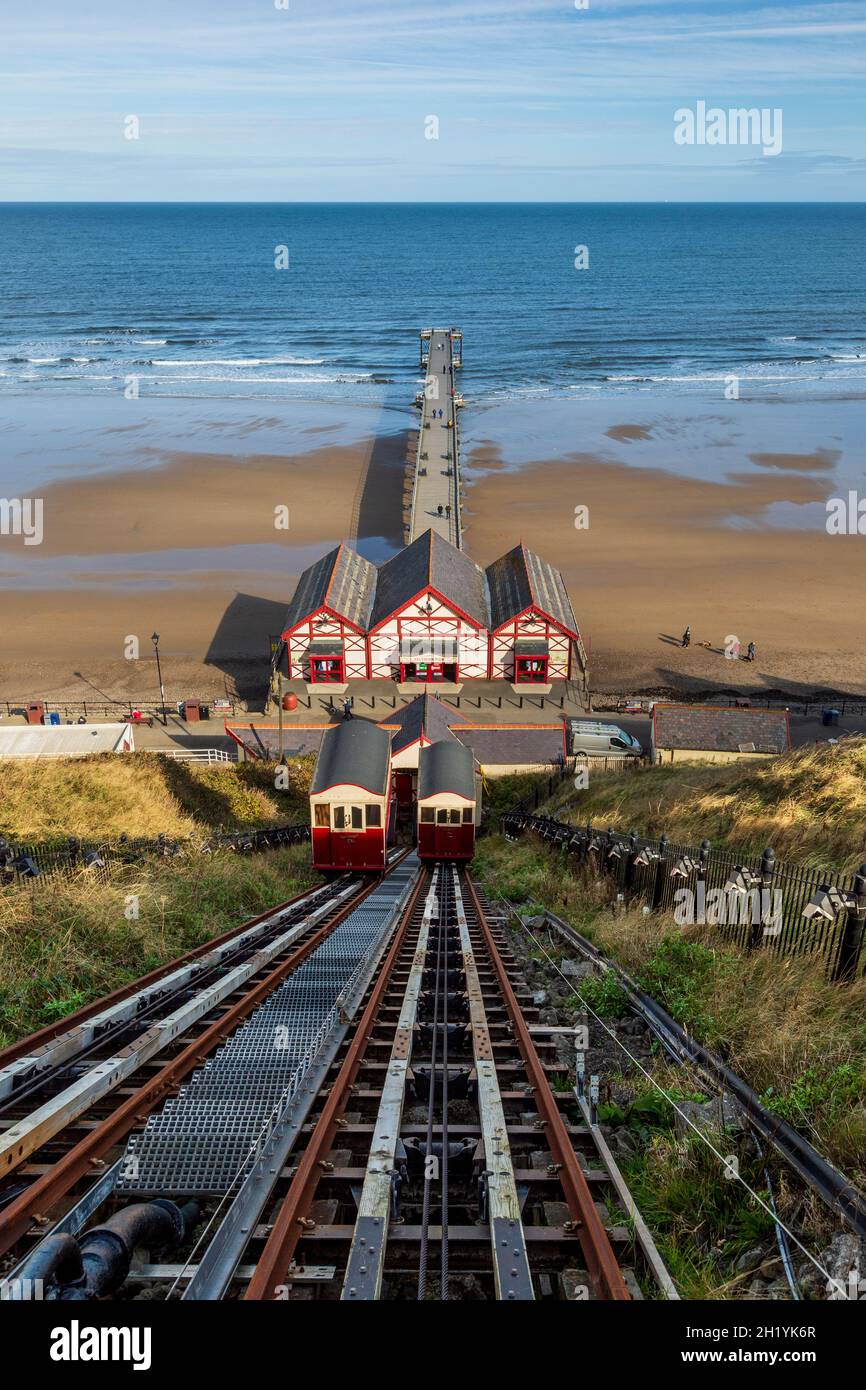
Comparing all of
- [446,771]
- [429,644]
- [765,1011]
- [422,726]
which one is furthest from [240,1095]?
[429,644]

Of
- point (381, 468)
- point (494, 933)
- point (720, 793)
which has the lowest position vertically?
point (494, 933)

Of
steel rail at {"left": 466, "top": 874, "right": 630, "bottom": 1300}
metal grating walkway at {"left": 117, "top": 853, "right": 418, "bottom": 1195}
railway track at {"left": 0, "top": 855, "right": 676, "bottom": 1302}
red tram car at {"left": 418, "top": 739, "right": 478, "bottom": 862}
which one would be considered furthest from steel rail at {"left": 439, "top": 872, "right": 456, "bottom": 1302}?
red tram car at {"left": 418, "top": 739, "right": 478, "bottom": 862}

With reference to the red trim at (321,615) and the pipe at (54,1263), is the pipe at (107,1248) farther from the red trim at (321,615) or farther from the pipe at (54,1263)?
the red trim at (321,615)


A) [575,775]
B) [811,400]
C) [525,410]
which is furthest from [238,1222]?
[811,400]

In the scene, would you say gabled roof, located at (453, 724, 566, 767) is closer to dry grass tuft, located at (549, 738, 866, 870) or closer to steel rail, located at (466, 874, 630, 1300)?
dry grass tuft, located at (549, 738, 866, 870)

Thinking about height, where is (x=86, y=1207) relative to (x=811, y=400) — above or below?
below

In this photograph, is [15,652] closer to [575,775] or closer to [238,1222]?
[575,775]
